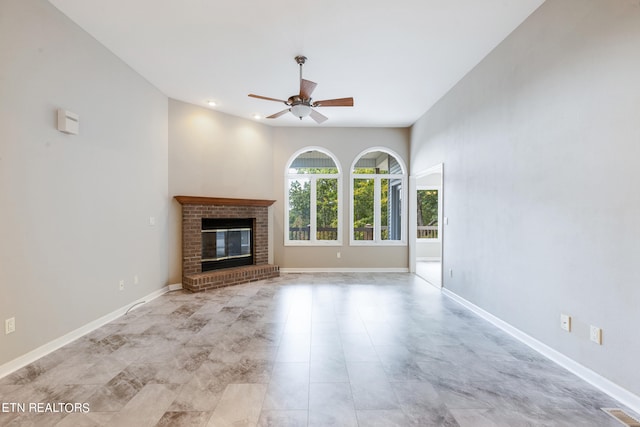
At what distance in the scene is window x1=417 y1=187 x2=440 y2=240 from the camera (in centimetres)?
816

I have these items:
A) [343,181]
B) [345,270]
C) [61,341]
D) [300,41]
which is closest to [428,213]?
[343,181]

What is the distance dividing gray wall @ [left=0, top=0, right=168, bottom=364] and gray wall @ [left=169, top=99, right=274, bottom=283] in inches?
26.5

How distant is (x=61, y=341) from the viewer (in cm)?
267

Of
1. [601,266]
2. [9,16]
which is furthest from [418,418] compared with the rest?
[9,16]

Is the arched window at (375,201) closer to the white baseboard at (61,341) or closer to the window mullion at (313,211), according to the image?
the window mullion at (313,211)

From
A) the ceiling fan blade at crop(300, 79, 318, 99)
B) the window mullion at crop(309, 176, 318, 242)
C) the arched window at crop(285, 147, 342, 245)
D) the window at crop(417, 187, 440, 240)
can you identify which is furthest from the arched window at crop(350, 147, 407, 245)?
the ceiling fan blade at crop(300, 79, 318, 99)

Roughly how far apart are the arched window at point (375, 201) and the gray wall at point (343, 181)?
0.15m

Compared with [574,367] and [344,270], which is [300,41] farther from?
[344,270]

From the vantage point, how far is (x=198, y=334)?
2.94 meters

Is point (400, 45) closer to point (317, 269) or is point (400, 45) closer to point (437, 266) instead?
point (317, 269)

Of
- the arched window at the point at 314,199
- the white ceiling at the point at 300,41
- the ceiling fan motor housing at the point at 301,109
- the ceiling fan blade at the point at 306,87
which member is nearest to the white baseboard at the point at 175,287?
the arched window at the point at 314,199

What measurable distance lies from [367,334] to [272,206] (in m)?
3.75

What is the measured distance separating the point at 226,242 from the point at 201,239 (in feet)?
1.77

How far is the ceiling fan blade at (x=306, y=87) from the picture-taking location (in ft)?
10.1
